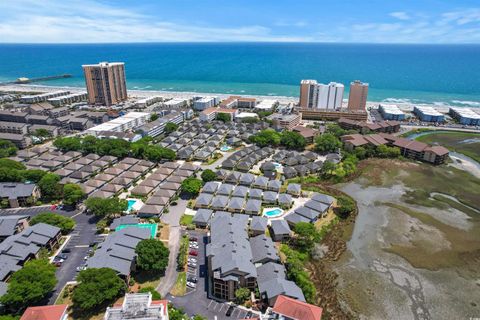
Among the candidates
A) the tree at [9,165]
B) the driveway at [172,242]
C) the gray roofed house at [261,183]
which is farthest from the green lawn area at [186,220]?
the tree at [9,165]

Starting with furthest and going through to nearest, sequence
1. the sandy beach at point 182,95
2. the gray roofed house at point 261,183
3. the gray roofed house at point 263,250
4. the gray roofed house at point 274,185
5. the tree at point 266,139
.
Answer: the sandy beach at point 182,95 → the tree at point 266,139 → the gray roofed house at point 261,183 → the gray roofed house at point 274,185 → the gray roofed house at point 263,250

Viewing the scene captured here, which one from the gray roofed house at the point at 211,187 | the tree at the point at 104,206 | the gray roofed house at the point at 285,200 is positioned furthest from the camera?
the gray roofed house at the point at 211,187

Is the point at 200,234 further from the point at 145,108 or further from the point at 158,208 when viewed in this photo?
the point at 145,108

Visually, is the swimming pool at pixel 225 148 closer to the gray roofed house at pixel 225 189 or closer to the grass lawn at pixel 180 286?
the gray roofed house at pixel 225 189

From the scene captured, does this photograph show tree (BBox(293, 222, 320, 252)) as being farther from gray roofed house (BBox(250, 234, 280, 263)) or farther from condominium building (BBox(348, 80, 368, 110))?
condominium building (BBox(348, 80, 368, 110))

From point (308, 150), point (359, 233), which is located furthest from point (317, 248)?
point (308, 150)

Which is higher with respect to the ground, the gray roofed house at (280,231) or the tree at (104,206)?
the tree at (104,206)
